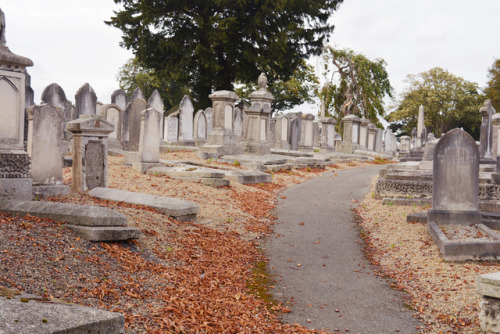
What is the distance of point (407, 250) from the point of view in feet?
26.2

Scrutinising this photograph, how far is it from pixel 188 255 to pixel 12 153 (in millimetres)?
3079

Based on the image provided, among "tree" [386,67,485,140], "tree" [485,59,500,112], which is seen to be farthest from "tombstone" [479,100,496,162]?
"tree" [386,67,485,140]

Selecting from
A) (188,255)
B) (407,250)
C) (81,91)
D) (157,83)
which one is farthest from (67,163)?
(157,83)

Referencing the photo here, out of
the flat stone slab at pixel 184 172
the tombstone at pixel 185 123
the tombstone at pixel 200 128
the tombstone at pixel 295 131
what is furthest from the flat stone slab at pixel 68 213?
the tombstone at pixel 295 131

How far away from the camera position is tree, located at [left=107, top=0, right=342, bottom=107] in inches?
1060

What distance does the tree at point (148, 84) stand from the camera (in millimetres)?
48562

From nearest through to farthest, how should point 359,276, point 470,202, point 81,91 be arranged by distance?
point 359,276 → point 470,202 → point 81,91

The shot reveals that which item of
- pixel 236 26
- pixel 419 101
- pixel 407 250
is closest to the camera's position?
pixel 407 250

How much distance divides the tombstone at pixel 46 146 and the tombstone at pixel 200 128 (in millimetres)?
14975

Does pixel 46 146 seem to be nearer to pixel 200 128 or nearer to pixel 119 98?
pixel 119 98

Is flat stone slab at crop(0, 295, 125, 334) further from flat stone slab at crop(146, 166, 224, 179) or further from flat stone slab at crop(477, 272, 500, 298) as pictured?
flat stone slab at crop(146, 166, 224, 179)

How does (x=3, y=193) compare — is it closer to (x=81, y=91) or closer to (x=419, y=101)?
(x=81, y=91)

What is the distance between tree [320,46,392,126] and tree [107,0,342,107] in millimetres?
13847

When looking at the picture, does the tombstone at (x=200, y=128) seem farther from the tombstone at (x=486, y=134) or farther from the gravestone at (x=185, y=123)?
the tombstone at (x=486, y=134)
